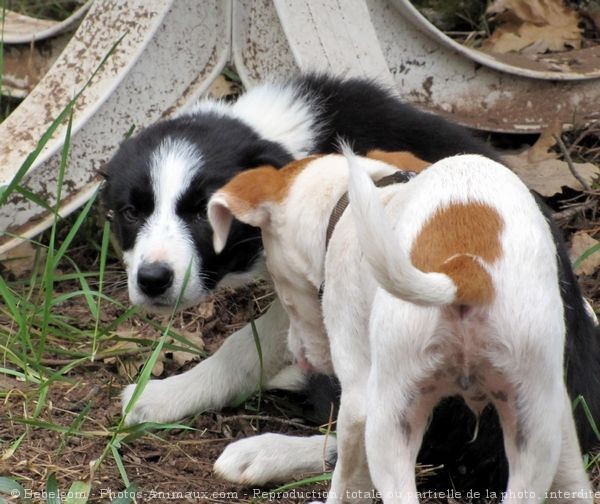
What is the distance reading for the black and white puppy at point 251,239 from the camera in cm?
381

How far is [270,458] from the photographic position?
4.05 metres

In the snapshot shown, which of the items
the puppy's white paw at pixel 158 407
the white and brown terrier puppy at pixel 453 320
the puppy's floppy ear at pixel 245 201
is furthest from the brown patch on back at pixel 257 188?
the puppy's white paw at pixel 158 407

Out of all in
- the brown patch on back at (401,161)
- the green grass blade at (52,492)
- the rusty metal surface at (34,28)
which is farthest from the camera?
the rusty metal surface at (34,28)

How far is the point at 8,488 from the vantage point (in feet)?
11.5

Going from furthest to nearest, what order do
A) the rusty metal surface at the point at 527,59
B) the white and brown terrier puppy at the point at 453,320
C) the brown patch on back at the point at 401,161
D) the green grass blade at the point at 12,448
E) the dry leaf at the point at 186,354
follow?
the rusty metal surface at the point at 527,59, the dry leaf at the point at 186,354, the green grass blade at the point at 12,448, the brown patch on back at the point at 401,161, the white and brown terrier puppy at the point at 453,320

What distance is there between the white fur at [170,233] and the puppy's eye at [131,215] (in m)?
0.10

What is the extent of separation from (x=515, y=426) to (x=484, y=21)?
172 inches

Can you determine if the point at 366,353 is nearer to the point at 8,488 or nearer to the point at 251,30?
the point at 8,488

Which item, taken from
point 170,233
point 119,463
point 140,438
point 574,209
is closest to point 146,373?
point 119,463

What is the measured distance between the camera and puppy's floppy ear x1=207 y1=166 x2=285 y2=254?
357 cm

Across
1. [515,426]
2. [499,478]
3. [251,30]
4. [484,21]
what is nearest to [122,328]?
[251,30]

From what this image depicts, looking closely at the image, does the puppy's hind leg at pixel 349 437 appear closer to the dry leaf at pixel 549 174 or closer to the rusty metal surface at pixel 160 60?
the rusty metal surface at pixel 160 60

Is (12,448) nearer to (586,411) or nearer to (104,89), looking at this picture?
(586,411)

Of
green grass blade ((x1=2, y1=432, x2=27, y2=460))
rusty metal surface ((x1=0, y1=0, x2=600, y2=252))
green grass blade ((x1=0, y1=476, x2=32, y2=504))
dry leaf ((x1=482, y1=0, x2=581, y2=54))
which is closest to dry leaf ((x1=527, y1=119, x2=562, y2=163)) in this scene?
rusty metal surface ((x1=0, y1=0, x2=600, y2=252))
